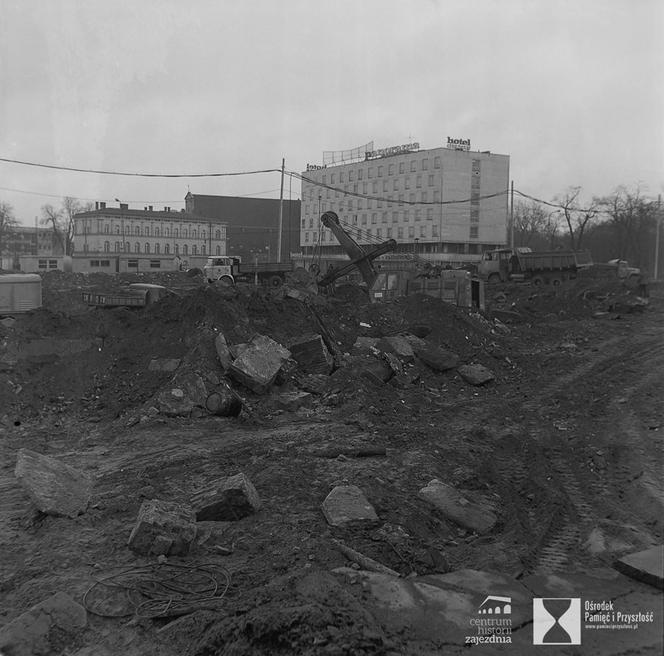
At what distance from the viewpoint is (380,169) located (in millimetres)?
79500

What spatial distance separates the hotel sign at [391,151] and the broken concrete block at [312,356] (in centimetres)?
6896

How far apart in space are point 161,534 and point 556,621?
3.31 meters

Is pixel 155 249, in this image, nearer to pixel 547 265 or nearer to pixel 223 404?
pixel 547 265

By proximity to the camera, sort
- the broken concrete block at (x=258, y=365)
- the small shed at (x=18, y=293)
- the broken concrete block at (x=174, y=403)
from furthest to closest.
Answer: the small shed at (x=18, y=293) < the broken concrete block at (x=258, y=365) < the broken concrete block at (x=174, y=403)

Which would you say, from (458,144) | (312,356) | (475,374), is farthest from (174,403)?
(458,144)

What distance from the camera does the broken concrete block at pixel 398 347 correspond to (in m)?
13.7

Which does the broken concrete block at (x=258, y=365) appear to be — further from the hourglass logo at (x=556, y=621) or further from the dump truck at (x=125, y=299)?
the hourglass logo at (x=556, y=621)

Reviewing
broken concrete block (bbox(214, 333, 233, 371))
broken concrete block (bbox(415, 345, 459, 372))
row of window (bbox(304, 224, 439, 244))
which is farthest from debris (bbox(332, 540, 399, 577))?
row of window (bbox(304, 224, 439, 244))

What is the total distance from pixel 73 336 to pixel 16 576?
8563 millimetres

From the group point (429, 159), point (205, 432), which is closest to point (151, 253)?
point (429, 159)

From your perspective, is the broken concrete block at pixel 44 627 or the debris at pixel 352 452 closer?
the broken concrete block at pixel 44 627

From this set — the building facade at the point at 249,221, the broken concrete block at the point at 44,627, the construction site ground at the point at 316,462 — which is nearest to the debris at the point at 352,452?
the construction site ground at the point at 316,462

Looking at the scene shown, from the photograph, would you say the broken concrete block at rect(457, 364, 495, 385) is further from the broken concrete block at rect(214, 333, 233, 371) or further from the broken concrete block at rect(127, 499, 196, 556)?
the broken concrete block at rect(127, 499, 196, 556)

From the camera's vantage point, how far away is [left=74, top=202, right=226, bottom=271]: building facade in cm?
6331
